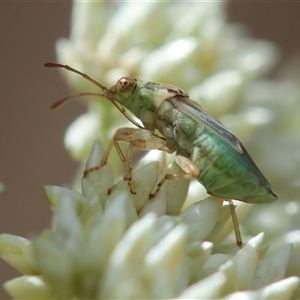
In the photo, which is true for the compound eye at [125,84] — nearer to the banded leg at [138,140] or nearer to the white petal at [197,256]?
the banded leg at [138,140]

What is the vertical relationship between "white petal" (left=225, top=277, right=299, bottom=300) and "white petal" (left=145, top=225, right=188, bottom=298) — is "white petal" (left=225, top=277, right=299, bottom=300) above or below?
below

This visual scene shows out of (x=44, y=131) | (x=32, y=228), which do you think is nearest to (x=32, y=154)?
(x=44, y=131)

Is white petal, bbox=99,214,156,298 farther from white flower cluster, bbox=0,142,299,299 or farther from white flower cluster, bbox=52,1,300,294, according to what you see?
white flower cluster, bbox=52,1,300,294

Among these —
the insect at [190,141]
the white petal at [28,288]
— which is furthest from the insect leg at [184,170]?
the white petal at [28,288]

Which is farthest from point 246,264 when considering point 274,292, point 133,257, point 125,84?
point 125,84

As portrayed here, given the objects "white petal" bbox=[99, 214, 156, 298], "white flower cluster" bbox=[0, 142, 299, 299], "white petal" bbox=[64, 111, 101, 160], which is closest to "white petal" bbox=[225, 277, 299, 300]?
"white flower cluster" bbox=[0, 142, 299, 299]

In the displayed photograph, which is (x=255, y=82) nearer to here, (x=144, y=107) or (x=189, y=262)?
(x=144, y=107)

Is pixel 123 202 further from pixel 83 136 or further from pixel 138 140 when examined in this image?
pixel 83 136
